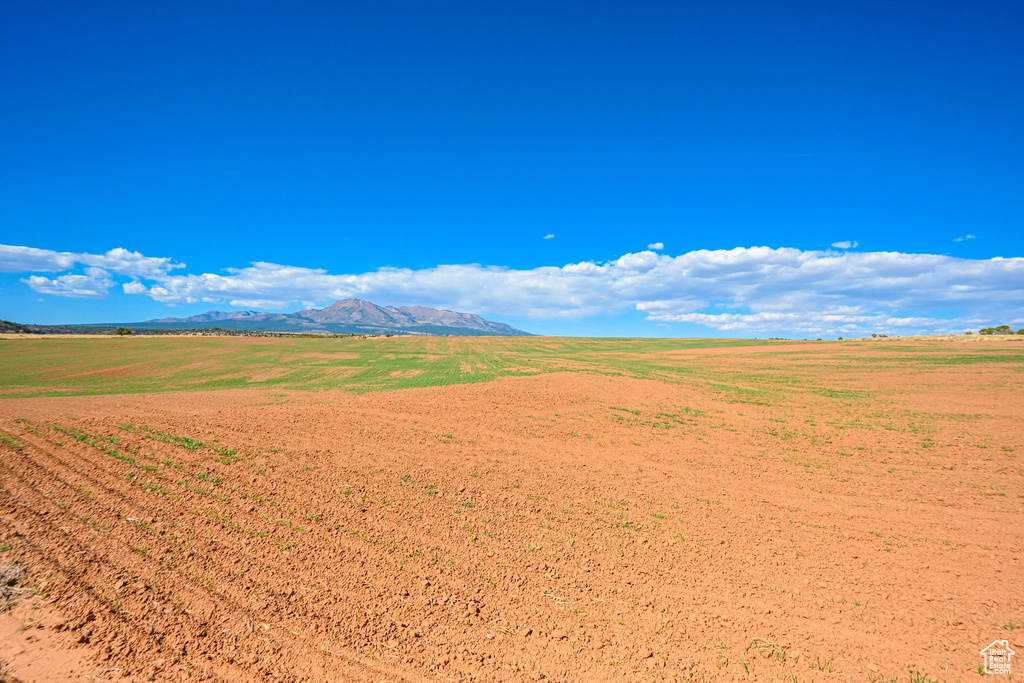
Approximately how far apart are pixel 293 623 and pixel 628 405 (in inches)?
756

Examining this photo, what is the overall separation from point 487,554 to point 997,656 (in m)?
8.36

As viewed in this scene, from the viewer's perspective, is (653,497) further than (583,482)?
No

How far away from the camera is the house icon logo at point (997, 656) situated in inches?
238

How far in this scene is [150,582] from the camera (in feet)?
22.0

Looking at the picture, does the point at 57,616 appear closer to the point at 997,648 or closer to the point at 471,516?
the point at 471,516

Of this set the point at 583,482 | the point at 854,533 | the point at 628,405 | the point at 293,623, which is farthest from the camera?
the point at 628,405

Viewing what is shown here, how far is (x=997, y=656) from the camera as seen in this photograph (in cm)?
629

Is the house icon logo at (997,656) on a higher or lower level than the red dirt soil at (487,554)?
lower

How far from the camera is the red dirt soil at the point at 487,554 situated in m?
6.08

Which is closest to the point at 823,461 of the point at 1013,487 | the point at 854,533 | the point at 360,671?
the point at 1013,487

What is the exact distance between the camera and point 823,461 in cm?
1481

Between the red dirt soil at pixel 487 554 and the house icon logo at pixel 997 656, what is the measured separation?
0.14m

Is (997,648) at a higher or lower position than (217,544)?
lower

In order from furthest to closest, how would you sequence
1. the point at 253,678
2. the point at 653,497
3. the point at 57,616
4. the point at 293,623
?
the point at 653,497
the point at 293,623
the point at 57,616
the point at 253,678
